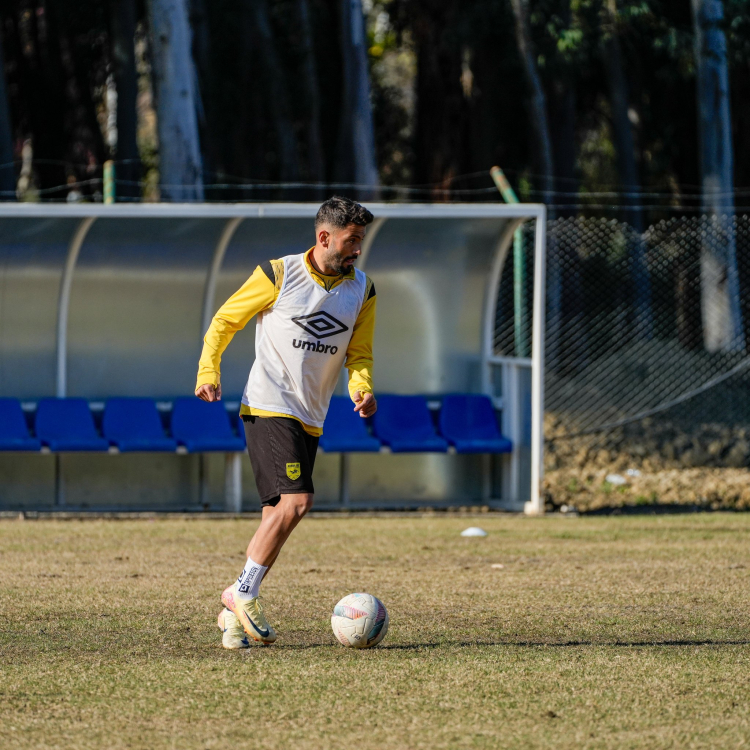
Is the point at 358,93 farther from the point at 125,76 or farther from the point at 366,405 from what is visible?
the point at 366,405

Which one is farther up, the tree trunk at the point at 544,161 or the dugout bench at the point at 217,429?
the tree trunk at the point at 544,161

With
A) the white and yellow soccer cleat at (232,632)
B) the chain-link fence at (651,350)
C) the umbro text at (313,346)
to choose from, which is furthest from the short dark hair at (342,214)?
the chain-link fence at (651,350)

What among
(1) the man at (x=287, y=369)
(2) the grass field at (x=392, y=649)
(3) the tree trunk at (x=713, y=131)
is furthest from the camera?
(3) the tree trunk at (x=713, y=131)

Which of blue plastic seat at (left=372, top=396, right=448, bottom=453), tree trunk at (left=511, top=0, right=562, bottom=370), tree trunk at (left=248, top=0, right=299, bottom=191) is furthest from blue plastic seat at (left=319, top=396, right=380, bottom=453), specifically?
tree trunk at (left=248, top=0, right=299, bottom=191)

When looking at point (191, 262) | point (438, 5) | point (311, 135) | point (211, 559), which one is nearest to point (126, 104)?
point (311, 135)

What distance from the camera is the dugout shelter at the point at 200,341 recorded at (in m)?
11.6

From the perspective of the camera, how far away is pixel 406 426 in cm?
1188

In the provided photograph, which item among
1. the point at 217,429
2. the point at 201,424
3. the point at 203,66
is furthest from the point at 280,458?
the point at 203,66

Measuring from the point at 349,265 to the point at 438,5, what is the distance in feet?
60.6

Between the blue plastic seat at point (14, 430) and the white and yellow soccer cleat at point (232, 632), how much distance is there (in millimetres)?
5877

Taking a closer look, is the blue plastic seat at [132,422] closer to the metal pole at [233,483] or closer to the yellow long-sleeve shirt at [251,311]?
the metal pole at [233,483]

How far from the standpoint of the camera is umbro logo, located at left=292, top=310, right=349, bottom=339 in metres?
5.52

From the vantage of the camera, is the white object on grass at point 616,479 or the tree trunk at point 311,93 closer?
the white object on grass at point 616,479

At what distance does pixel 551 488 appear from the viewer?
13492mm
